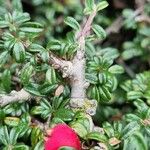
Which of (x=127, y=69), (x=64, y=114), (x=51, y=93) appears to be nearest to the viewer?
(x=64, y=114)

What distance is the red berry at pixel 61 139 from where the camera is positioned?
1.28 meters

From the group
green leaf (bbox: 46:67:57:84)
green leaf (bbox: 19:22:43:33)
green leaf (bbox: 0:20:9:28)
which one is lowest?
green leaf (bbox: 46:67:57:84)

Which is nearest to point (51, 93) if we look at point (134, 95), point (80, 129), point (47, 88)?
point (47, 88)

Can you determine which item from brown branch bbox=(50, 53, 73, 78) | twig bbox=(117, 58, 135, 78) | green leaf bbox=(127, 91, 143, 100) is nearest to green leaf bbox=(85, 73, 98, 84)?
brown branch bbox=(50, 53, 73, 78)

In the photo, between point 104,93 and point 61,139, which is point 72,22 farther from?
point 61,139

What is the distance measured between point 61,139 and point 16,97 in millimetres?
371

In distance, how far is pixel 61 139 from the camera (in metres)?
1.29

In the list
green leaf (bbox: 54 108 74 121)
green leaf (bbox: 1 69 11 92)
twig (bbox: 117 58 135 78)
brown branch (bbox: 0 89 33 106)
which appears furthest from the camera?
twig (bbox: 117 58 135 78)

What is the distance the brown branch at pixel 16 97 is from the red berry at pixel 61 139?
31 centimetres

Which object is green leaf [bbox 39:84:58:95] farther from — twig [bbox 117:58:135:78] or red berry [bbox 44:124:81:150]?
twig [bbox 117:58:135:78]

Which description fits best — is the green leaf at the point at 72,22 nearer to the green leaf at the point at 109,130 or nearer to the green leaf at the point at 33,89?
the green leaf at the point at 33,89

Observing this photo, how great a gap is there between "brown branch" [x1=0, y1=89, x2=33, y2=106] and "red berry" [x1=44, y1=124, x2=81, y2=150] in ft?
1.01

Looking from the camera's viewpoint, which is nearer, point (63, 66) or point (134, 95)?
point (63, 66)

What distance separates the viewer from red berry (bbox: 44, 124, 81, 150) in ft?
4.21
